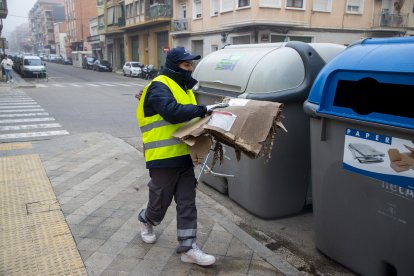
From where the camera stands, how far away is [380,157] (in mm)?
2572

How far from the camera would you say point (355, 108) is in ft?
9.41

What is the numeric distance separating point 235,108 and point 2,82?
23533 mm

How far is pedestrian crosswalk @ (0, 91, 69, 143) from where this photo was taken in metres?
8.57

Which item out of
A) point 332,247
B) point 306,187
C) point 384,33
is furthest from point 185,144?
point 384,33

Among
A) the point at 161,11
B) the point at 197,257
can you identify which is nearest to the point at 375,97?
the point at 197,257

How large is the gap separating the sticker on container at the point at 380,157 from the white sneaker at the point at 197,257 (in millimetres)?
1268

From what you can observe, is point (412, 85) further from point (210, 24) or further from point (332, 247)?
point (210, 24)

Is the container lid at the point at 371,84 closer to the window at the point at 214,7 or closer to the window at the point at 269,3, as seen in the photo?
the window at the point at 269,3

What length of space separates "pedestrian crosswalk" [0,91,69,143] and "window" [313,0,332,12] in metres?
16.7

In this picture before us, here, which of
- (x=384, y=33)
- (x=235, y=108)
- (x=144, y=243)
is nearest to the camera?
(x=235, y=108)

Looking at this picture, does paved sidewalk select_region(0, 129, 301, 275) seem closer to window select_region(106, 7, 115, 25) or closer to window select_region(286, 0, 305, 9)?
window select_region(286, 0, 305, 9)

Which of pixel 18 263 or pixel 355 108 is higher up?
pixel 355 108

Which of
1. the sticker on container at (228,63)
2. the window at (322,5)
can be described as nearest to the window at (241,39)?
the window at (322,5)

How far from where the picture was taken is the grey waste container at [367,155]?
8.14 feet
